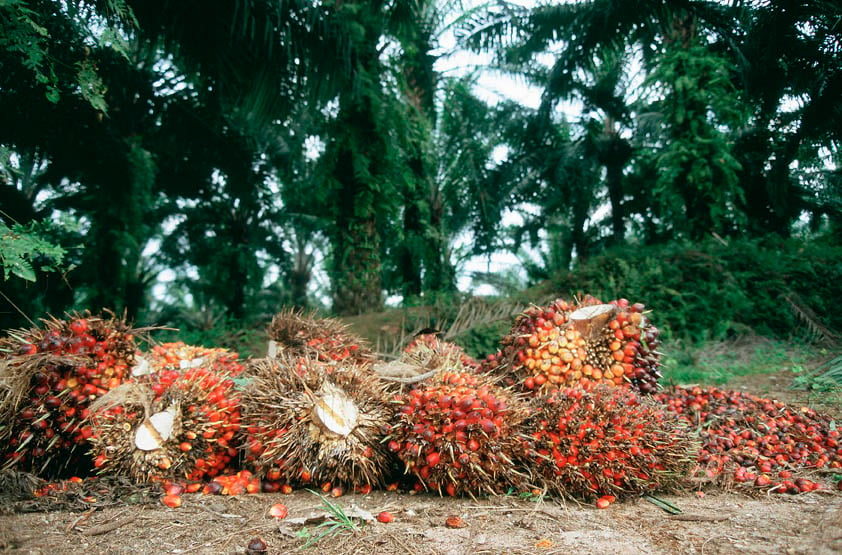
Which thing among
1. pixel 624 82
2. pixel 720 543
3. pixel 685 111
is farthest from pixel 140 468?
pixel 624 82

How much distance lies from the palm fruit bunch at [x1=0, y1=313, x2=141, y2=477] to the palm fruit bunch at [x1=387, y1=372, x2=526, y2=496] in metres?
1.34

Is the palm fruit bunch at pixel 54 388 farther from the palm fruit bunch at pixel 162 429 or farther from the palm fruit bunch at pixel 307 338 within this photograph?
the palm fruit bunch at pixel 307 338

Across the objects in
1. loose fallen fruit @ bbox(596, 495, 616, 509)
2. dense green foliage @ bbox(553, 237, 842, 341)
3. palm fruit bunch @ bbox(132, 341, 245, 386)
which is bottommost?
loose fallen fruit @ bbox(596, 495, 616, 509)

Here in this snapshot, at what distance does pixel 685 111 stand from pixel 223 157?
6849 mm

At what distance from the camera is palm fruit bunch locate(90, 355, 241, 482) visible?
78.2 inches

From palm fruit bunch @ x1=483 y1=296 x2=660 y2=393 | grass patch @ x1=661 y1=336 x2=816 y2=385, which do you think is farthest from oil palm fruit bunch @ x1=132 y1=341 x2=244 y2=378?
grass patch @ x1=661 y1=336 x2=816 y2=385

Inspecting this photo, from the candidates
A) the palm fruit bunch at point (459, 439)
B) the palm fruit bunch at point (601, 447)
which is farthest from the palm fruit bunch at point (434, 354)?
the palm fruit bunch at point (601, 447)

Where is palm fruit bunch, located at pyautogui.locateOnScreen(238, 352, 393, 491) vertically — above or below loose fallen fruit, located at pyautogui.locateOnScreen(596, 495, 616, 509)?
above

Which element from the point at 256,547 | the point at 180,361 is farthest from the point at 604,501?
the point at 180,361

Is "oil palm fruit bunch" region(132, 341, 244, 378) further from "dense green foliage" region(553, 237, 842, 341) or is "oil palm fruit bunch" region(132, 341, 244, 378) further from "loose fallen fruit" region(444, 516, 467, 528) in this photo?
"dense green foliage" region(553, 237, 842, 341)

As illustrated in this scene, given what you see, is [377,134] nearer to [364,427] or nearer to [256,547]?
[364,427]

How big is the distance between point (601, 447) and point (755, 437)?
1.32m

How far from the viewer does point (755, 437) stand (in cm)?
258

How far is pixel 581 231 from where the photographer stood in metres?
16.6
